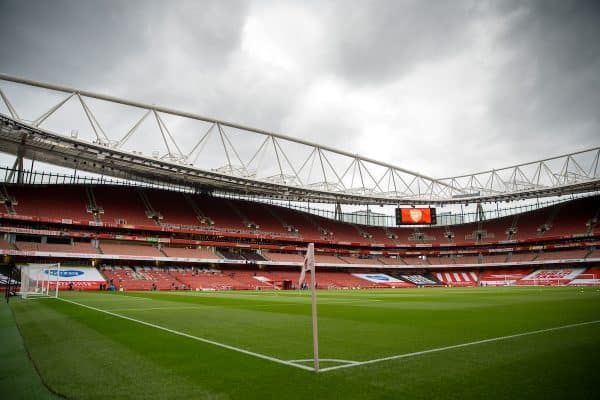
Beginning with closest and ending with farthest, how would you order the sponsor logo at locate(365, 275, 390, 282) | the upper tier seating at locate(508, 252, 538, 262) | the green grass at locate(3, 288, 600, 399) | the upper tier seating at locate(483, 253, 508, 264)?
the green grass at locate(3, 288, 600, 399) → the sponsor logo at locate(365, 275, 390, 282) → the upper tier seating at locate(508, 252, 538, 262) → the upper tier seating at locate(483, 253, 508, 264)

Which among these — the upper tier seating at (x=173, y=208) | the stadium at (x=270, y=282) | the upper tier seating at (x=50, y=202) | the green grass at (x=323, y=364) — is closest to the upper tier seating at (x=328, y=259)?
the stadium at (x=270, y=282)

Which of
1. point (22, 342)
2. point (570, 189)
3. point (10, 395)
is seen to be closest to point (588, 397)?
point (10, 395)

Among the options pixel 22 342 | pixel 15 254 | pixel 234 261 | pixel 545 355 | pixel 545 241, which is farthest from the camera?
pixel 545 241

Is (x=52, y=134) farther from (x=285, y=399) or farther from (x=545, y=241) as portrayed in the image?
(x=545, y=241)

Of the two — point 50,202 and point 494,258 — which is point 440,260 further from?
point 50,202

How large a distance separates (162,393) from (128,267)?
2059 inches

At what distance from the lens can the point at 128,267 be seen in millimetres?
52312

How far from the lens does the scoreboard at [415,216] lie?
73.4 m

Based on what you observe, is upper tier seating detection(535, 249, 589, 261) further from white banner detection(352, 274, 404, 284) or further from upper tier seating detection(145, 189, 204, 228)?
upper tier seating detection(145, 189, 204, 228)

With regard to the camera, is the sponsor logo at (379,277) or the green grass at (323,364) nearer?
the green grass at (323,364)

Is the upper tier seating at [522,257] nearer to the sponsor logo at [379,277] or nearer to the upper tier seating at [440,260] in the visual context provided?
the upper tier seating at [440,260]

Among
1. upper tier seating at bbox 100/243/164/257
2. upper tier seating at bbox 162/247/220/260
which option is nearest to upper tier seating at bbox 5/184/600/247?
upper tier seating at bbox 100/243/164/257

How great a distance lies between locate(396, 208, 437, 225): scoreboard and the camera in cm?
7338

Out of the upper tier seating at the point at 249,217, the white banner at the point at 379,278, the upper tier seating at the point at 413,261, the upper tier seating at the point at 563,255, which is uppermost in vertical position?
the upper tier seating at the point at 249,217
